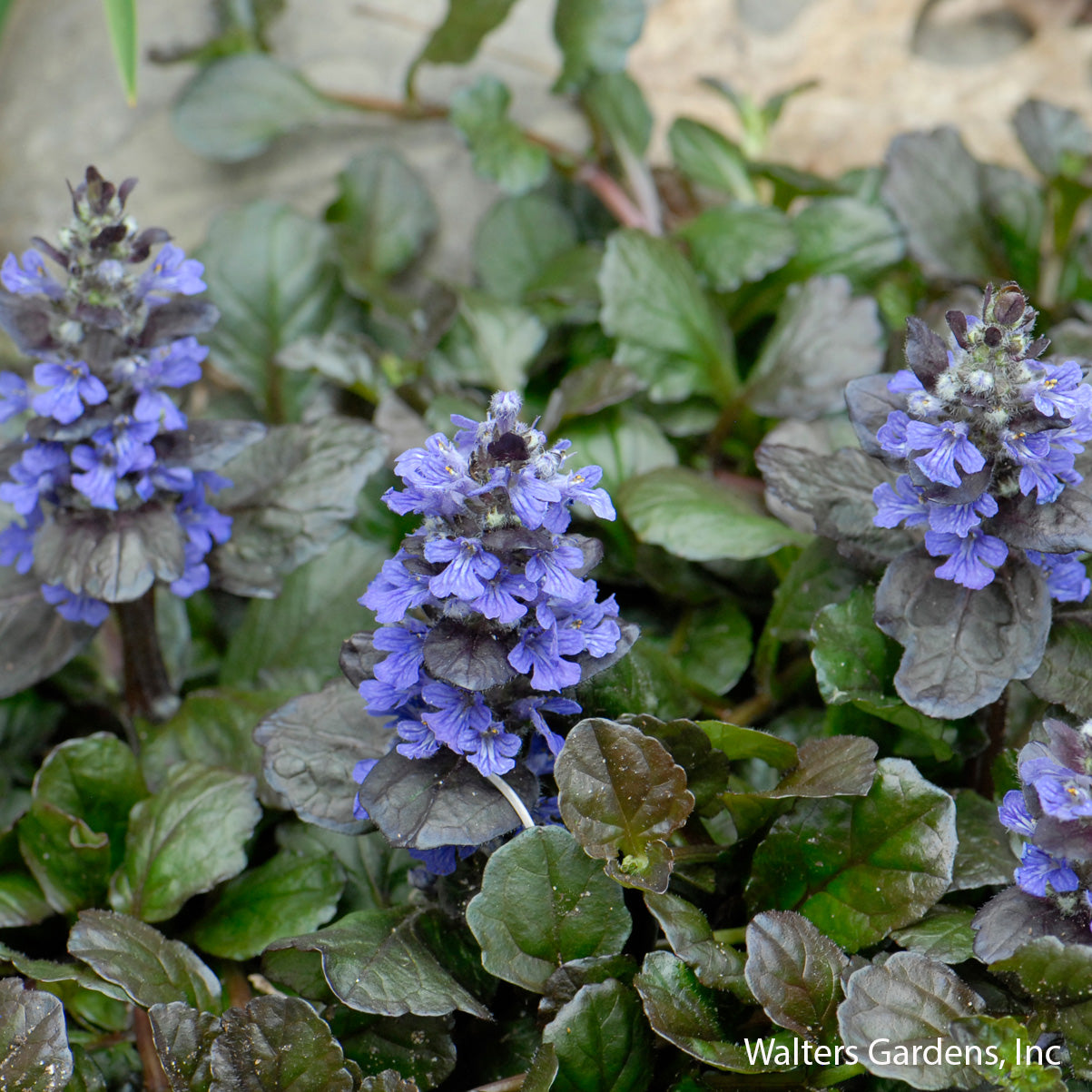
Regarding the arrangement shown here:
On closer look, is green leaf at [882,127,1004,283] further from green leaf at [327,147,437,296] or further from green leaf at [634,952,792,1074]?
green leaf at [634,952,792,1074]

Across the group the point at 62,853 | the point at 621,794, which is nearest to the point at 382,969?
the point at 621,794

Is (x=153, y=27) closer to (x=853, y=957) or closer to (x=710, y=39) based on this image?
(x=710, y=39)

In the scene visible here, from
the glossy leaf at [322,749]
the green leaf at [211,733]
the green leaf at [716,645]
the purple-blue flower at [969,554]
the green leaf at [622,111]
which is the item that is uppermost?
the green leaf at [622,111]

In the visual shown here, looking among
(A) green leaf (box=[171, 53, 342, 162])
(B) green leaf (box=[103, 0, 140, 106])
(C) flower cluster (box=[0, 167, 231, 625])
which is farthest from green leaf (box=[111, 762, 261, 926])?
(A) green leaf (box=[171, 53, 342, 162])

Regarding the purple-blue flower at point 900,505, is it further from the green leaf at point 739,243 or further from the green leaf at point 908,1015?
the green leaf at point 739,243

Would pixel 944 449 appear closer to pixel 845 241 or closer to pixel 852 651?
pixel 852 651

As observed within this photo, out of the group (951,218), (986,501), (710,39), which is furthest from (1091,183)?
(986,501)

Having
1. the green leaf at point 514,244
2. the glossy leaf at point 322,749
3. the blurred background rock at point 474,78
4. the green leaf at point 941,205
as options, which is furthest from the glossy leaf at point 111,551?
the green leaf at point 941,205
